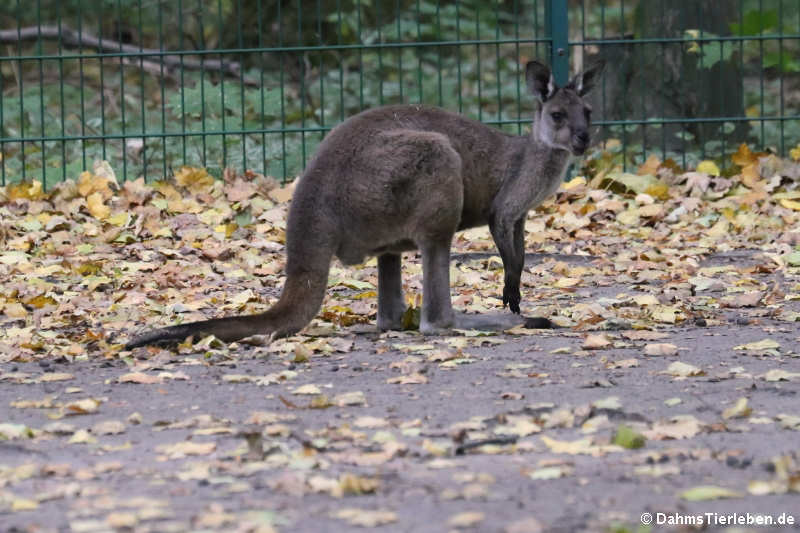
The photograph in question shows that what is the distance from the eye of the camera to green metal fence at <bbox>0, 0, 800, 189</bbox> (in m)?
9.82

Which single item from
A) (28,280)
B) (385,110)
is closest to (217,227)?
(28,280)

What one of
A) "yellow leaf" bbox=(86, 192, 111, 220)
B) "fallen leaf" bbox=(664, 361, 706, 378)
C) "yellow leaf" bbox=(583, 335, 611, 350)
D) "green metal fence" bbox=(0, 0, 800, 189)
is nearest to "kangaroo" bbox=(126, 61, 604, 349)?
"yellow leaf" bbox=(583, 335, 611, 350)

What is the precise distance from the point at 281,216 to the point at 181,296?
201cm

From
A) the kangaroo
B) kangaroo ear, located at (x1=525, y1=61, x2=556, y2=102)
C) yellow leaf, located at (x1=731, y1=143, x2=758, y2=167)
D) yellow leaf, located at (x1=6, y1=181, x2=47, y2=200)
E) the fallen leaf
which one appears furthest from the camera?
yellow leaf, located at (x1=731, y1=143, x2=758, y2=167)

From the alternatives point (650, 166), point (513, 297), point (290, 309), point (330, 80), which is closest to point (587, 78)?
point (513, 297)

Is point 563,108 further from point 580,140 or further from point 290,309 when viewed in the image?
point 290,309

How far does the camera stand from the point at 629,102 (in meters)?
11.2

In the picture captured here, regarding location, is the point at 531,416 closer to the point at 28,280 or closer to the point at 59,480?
the point at 59,480

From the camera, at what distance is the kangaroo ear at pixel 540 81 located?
6.45 m

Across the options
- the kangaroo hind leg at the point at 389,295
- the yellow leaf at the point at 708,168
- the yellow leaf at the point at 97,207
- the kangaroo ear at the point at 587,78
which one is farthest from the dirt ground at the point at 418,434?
the yellow leaf at the point at 708,168

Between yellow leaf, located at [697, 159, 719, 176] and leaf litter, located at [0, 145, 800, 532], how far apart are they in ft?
0.06

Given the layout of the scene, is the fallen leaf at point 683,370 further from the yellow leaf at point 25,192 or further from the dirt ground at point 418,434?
the yellow leaf at point 25,192

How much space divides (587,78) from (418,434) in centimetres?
294

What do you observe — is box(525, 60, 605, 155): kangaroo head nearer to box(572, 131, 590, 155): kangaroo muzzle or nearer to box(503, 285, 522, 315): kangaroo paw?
box(572, 131, 590, 155): kangaroo muzzle
